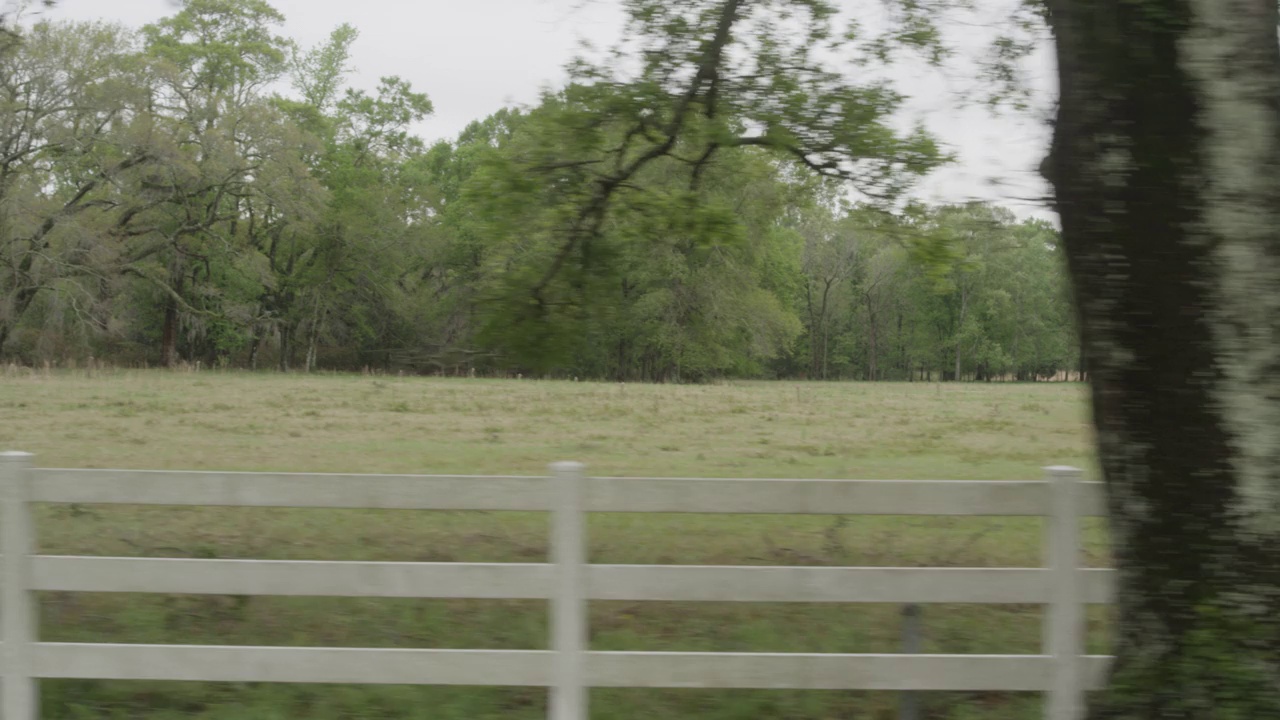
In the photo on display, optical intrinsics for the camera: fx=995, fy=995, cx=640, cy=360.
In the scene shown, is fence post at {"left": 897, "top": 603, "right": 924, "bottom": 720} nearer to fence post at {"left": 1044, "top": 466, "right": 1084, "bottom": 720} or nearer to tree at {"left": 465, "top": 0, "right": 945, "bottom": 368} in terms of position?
fence post at {"left": 1044, "top": 466, "right": 1084, "bottom": 720}

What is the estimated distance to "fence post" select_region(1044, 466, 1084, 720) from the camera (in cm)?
484

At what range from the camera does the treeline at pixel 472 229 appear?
881 cm

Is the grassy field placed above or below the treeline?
below

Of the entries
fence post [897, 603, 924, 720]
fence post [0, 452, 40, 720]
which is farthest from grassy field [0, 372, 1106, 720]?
fence post [0, 452, 40, 720]

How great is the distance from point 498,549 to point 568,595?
3050 millimetres

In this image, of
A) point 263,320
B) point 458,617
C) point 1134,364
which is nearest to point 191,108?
point 263,320

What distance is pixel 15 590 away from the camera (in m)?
4.82

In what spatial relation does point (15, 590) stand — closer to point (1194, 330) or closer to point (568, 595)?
point (568, 595)

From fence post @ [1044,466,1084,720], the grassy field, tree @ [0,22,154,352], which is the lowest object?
the grassy field

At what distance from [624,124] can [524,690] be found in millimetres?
5312

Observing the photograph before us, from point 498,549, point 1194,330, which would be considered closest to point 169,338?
point 498,549

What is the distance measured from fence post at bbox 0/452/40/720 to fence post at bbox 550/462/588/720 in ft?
8.43

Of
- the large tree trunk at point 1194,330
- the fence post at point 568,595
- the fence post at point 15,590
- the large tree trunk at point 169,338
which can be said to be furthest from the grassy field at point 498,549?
the large tree trunk at point 169,338

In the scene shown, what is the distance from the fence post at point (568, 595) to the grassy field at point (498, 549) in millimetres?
503
